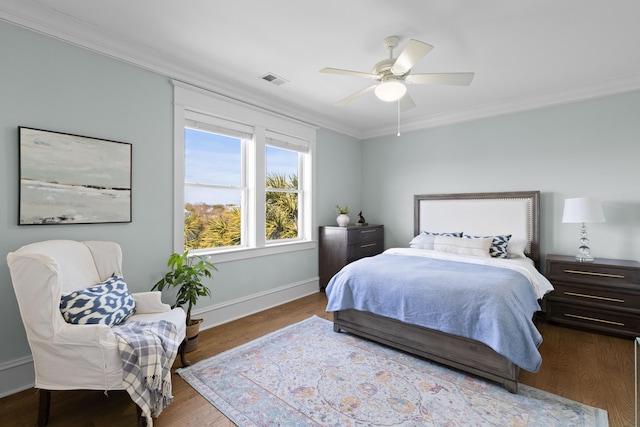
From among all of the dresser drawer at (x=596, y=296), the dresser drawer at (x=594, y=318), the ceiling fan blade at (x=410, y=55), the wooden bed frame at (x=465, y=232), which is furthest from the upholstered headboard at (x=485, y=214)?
the ceiling fan blade at (x=410, y=55)

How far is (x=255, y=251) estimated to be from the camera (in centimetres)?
378

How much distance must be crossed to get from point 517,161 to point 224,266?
3927 mm

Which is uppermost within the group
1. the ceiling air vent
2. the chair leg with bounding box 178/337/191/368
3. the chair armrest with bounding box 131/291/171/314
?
the ceiling air vent

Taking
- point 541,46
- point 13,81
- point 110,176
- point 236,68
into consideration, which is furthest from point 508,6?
point 13,81

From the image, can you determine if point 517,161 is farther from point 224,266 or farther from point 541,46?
point 224,266

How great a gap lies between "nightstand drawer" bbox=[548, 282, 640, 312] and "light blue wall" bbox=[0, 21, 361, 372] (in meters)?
3.54

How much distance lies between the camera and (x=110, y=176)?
2.56 metres

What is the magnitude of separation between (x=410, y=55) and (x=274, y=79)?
5.54 feet

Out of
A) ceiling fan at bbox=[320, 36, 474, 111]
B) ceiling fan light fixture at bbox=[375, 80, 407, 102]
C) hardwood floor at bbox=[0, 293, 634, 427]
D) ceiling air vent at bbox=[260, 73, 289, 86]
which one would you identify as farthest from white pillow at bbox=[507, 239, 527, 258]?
ceiling air vent at bbox=[260, 73, 289, 86]

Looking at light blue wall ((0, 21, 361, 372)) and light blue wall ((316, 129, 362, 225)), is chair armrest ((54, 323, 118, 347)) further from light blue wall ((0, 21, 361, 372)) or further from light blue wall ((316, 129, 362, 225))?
light blue wall ((316, 129, 362, 225))

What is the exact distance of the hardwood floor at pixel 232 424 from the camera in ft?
6.16

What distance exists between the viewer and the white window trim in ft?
9.98

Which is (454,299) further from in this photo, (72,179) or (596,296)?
(72,179)

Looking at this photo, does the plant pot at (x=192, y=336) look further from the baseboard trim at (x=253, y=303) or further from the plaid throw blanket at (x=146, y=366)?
the plaid throw blanket at (x=146, y=366)
